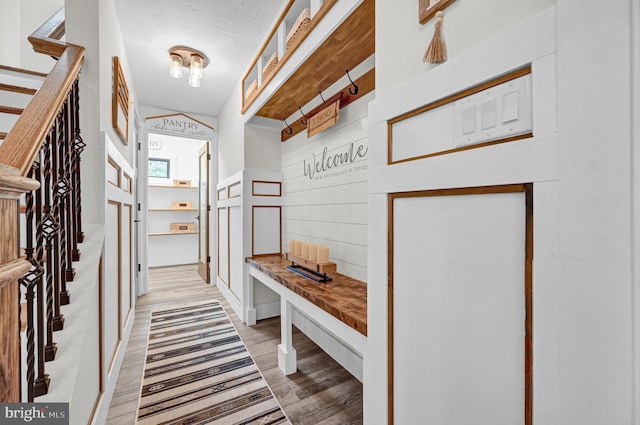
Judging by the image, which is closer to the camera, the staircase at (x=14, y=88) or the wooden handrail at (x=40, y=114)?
the wooden handrail at (x=40, y=114)

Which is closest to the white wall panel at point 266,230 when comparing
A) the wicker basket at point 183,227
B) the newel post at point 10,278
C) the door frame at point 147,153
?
the door frame at point 147,153

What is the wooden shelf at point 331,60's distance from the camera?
1.33 m

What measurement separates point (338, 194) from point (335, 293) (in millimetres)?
775

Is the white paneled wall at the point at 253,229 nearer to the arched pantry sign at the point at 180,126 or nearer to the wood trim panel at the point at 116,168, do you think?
the wood trim panel at the point at 116,168

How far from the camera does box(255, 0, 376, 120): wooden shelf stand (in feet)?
4.37

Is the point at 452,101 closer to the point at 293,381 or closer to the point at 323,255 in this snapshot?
the point at 323,255

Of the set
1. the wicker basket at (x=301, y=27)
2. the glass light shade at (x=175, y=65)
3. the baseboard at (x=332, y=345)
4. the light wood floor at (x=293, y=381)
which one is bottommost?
the light wood floor at (x=293, y=381)

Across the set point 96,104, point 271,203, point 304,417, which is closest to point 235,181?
point 271,203

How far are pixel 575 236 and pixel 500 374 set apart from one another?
1.25 feet

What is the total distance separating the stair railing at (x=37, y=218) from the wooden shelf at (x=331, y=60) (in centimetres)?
120

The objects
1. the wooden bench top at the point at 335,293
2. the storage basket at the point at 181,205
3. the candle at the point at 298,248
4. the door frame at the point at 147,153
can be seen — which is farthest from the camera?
the storage basket at the point at 181,205

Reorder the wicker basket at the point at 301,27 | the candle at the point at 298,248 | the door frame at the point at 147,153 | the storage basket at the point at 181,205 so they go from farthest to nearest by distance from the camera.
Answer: the storage basket at the point at 181,205
the door frame at the point at 147,153
the candle at the point at 298,248
the wicker basket at the point at 301,27

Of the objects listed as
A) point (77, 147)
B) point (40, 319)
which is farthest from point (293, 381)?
point (77, 147)

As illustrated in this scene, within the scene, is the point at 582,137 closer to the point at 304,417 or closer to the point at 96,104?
the point at 304,417
